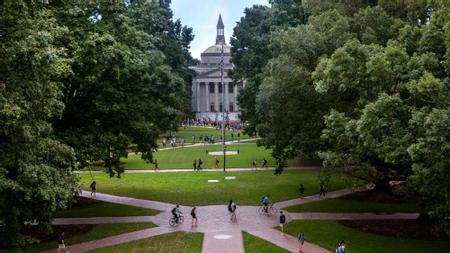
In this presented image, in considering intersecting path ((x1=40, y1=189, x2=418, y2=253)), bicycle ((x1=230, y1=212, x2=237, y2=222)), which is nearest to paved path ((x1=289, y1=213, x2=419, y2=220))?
intersecting path ((x1=40, y1=189, x2=418, y2=253))

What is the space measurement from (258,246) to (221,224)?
13.1 feet

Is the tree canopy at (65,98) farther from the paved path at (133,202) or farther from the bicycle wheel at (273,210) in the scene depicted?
the bicycle wheel at (273,210)

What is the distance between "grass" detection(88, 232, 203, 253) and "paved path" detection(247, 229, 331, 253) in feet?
9.39

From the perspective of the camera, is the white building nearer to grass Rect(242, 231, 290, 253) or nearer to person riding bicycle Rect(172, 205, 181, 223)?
person riding bicycle Rect(172, 205, 181, 223)

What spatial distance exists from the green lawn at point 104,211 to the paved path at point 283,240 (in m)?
6.92

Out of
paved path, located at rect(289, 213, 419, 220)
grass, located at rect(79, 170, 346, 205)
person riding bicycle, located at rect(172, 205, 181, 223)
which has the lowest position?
paved path, located at rect(289, 213, 419, 220)

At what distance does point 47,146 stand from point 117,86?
398 inches

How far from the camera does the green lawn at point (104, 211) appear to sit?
89.4ft

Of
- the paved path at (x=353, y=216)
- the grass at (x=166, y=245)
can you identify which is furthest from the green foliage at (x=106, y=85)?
the paved path at (x=353, y=216)

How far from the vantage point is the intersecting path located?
2117 cm

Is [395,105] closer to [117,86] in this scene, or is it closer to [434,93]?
[434,93]

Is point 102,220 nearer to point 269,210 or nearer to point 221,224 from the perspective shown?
point 221,224

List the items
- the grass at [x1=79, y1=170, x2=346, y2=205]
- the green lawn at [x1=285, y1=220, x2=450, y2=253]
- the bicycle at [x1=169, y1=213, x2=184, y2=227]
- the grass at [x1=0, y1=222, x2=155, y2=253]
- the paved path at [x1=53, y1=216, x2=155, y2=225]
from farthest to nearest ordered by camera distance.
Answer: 1. the grass at [x1=79, y1=170, x2=346, y2=205]
2. the paved path at [x1=53, y1=216, x2=155, y2=225]
3. the bicycle at [x1=169, y1=213, x2=184, y2=227]
4. the grass at [x1=0, y1=222, x2=155, y2=253]
5. the green lawn at [x1=285, y1=220, x2=450, y2=253]

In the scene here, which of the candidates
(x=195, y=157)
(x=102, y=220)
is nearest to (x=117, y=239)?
(x=102, y=220)
